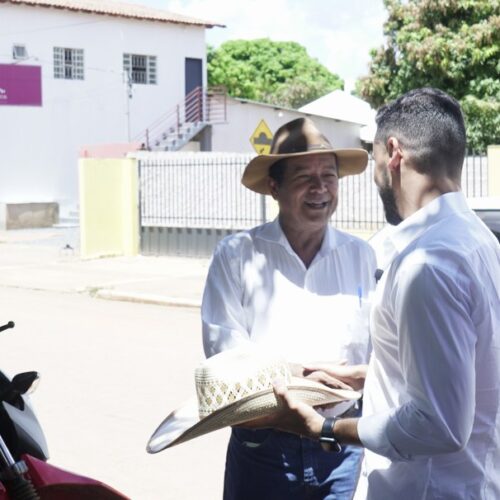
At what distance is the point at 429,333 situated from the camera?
7.86ft

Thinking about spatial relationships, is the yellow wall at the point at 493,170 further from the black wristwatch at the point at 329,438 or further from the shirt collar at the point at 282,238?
the black wristwatch at the point at 329,438

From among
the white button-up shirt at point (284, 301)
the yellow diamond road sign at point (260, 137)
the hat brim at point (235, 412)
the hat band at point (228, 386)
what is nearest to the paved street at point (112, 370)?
the yellow diamond road sign at point (260, 137)

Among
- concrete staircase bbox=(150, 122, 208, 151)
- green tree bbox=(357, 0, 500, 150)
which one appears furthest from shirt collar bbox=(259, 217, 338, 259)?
concrete staircase bbox=(150, 122, 208, 151)

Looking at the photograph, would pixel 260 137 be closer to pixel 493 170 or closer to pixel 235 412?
pixel 493 170

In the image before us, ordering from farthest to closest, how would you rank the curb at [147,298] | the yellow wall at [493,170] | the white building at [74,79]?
1. the white building at [74,79]
2. the yellow wall at [493,170]
3. the curb at [147,298]

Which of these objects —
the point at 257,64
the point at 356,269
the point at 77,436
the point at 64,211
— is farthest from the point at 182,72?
Result: the point at 257,64

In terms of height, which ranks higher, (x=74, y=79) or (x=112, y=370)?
(x=74, y=79)

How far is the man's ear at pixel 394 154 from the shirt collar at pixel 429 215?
0.12 meters

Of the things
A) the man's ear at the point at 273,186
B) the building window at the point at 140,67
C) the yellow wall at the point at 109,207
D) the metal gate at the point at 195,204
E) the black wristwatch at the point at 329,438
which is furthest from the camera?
the building window at the point at 140,67

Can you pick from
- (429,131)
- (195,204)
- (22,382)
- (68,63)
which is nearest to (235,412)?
(22,382)

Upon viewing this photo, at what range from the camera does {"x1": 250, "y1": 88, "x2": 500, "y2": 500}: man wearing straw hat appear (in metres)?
2.40

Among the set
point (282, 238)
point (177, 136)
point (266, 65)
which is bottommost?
point (282, 238)

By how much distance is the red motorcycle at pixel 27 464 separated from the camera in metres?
3.06

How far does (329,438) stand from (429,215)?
23.8 inches
